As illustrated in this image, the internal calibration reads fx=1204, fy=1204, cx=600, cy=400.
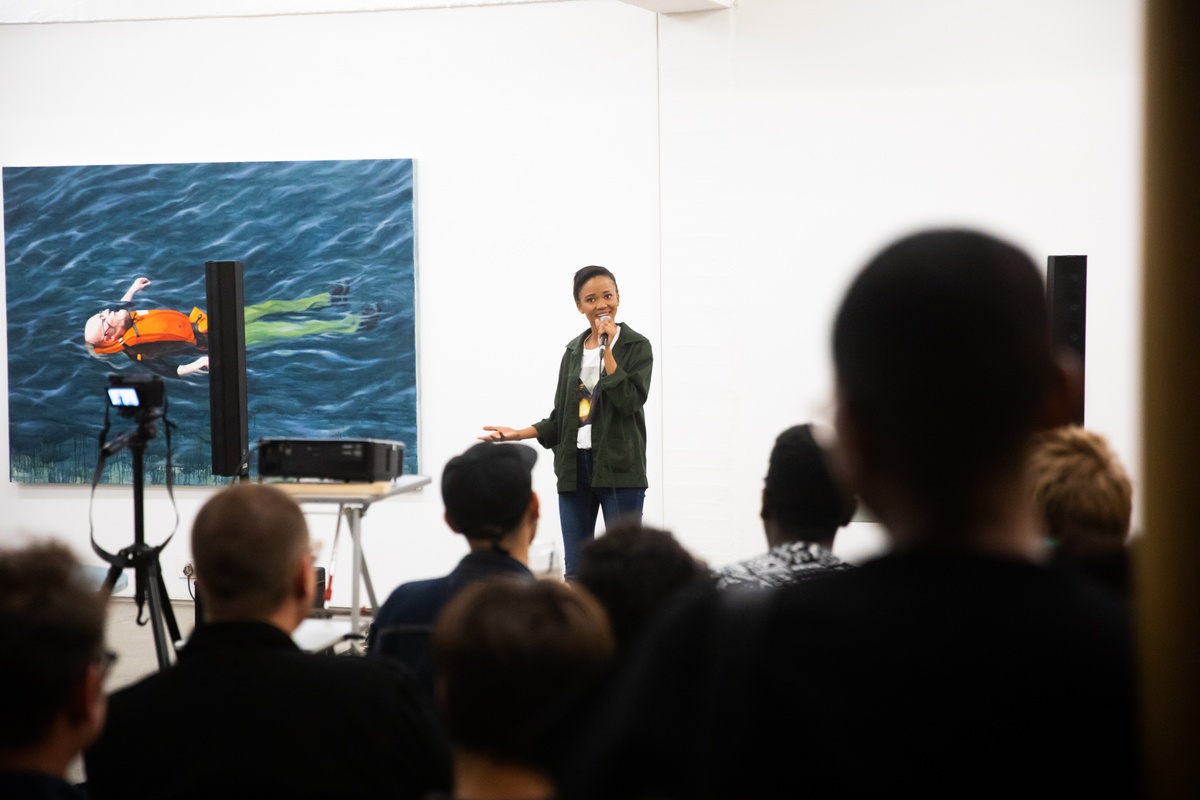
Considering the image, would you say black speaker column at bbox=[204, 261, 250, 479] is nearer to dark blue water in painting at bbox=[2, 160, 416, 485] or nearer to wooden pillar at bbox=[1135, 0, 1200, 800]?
A: dark blue water in painting at bbox=[2, 160, 416, 485]

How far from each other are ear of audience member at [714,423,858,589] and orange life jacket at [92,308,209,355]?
5.03m

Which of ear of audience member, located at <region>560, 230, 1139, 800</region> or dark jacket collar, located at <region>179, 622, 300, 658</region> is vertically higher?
ear of audience member, located at <region>560, 230, 1139, 800</region>

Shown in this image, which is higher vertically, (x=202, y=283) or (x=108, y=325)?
(x=202, y=283)

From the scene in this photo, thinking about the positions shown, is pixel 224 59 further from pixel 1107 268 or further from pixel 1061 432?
pixel 1061 432

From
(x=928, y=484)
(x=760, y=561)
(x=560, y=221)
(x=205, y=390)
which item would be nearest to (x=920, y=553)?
(x=928, y=484)

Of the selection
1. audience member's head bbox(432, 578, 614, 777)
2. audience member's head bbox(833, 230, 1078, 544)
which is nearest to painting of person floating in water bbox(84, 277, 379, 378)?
audience member's head bbox(432, 578, 614, 777)

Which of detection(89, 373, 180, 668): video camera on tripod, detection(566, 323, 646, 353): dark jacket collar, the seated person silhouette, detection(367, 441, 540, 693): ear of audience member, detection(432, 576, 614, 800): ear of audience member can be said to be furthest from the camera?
detection(566, 323, 646, 353): dark jacket collar

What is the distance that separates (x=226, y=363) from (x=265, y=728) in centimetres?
309

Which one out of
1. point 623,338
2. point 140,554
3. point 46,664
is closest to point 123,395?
point 140,554

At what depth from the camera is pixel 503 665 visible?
129 cm

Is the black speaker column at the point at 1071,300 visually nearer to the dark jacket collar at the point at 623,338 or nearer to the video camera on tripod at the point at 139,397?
the dark jacket collar at the point at 623,338

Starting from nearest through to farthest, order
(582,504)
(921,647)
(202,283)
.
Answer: (921,647) < (582,504) < (202,283)

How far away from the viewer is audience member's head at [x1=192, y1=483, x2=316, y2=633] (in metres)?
1.93

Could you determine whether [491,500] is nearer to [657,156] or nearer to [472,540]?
[472,540]
